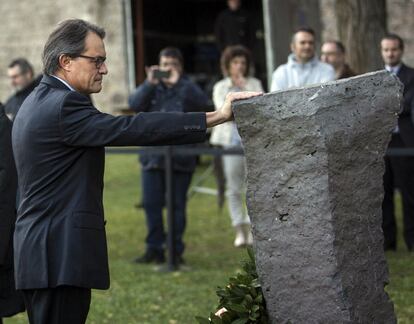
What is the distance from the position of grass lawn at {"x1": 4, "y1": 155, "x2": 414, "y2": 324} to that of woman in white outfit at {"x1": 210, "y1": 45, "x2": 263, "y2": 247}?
32 cm

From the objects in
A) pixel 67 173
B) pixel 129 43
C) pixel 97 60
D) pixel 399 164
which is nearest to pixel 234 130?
pixel 399 164

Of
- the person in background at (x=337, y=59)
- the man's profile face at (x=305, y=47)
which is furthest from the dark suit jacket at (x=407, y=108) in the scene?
the man's profile face at (x=305, y=47)

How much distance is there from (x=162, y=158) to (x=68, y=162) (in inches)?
200

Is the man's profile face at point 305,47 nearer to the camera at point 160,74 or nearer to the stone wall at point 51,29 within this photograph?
the camera at point 160,74

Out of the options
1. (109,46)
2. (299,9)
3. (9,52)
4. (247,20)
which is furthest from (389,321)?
(9,52)

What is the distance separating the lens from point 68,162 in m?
4.49

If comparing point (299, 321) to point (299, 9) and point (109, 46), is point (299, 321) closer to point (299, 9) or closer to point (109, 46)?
point (299, 9)

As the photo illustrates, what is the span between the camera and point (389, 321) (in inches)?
197

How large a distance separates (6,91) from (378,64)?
1393cm

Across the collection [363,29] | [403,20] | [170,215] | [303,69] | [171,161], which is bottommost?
[170,215]

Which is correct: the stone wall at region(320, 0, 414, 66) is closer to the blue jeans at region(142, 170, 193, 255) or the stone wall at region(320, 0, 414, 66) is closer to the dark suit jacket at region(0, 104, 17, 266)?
the blue jeans at region(142, 170, 193, 255)

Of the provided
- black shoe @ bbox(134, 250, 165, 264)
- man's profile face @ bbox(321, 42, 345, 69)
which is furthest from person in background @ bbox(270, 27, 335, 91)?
black shoe @ bbox(134, 250, 165, 264)

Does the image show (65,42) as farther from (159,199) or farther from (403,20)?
(403,20)

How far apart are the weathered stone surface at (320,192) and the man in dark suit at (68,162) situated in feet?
0.90
